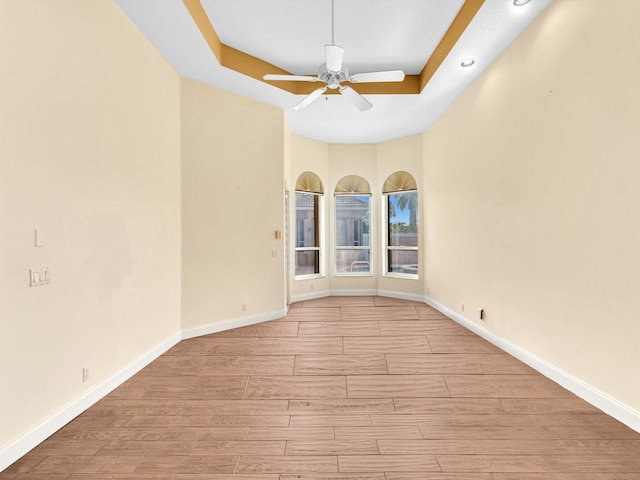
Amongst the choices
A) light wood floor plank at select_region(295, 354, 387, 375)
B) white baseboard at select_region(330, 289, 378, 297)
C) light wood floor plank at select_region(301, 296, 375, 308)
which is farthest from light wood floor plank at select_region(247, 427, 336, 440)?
white baseboard at select_region(330, 289, 378, 297)

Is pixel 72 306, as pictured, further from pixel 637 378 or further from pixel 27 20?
pixel 637 378

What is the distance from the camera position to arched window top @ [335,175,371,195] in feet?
22.6

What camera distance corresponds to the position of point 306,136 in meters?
6.34

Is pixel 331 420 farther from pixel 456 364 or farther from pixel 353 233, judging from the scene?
pixel 353 233

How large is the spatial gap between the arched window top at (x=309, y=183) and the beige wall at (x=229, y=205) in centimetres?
157

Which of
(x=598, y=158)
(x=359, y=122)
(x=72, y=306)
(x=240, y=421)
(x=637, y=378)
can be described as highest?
(x=359, y=122)

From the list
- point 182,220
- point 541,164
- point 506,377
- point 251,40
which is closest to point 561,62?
point 541,164

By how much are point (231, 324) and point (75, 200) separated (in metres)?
2.54

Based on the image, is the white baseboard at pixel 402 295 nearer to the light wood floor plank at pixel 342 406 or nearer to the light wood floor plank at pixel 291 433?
the light wood floor plank at pixel 342 406

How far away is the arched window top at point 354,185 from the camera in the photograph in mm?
6895

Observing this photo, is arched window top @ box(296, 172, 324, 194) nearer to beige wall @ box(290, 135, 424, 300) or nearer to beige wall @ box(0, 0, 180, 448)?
beige wall @ box(290, 135, 424, 300)

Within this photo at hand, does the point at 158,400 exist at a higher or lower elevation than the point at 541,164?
lower

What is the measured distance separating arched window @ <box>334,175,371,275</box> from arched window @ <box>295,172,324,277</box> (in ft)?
1.49

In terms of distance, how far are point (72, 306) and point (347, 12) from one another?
349 centimetres
